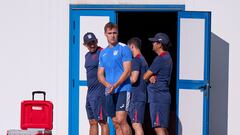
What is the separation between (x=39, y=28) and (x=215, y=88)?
10.2ft

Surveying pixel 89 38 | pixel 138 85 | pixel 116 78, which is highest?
pixel 89 38

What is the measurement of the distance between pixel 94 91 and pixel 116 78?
0.58 meters

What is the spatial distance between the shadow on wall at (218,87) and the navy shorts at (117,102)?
5.52 ft

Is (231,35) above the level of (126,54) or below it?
above

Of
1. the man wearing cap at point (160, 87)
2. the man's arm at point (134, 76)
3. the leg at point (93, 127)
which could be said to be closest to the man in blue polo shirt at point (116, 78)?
the man's arm at point (134, 76)

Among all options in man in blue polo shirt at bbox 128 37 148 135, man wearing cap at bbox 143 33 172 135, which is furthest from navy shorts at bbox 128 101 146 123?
man wearing cap at bbox 143 33 172 135

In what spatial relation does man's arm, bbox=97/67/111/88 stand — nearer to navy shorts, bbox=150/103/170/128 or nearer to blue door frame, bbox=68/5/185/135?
navy shorts, bbox=150/103/170/128

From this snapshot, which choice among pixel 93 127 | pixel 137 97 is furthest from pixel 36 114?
pixel 137 97

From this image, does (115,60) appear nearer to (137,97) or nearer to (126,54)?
(126,54)

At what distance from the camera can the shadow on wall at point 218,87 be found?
10734mm

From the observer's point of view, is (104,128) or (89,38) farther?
(89,38)

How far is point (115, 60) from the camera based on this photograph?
9992mm

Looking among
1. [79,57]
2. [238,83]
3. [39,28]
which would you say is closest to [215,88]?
[238,83]

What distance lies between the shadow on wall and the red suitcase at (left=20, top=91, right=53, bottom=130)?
2732 mm
